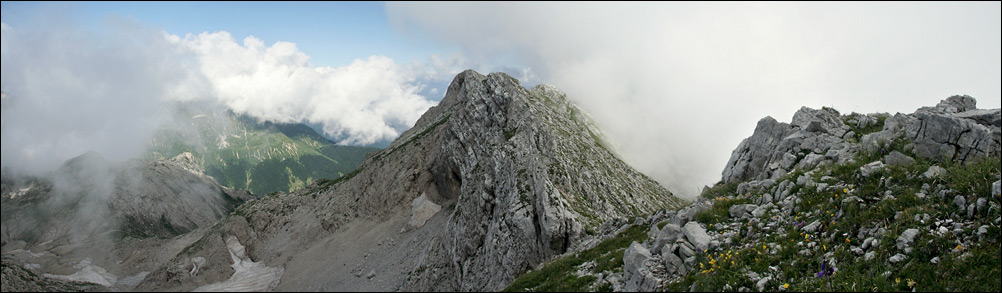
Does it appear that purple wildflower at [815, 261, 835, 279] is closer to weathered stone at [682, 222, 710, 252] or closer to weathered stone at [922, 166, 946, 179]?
weathered stone at [682, 222, 710, 252]

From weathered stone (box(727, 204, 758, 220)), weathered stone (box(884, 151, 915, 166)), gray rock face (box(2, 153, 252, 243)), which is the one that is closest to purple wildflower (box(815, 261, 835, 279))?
weathered stone (box(727, 204, 758, 220))

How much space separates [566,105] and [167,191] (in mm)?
206497

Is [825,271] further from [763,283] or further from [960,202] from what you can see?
[960,202]

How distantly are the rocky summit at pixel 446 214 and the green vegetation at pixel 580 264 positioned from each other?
4.30m

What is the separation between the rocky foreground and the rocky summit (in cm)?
1140

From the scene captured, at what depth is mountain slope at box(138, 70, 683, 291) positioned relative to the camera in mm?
43406

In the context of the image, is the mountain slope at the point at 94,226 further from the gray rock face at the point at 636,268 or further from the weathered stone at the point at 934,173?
the weathered stone at the point at 934,173

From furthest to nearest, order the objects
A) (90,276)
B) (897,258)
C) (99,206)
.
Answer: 1. (99,206)
2. (90,276)
3. (897,258)

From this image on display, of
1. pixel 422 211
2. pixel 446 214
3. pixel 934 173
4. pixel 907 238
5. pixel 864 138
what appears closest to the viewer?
pixel 907 238

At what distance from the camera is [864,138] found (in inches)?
704

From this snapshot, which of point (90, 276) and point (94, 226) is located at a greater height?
point (94, 226)

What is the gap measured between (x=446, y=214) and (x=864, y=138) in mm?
74751

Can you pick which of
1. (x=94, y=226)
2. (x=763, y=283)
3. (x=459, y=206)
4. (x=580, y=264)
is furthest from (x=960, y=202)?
(x=94, y=226)

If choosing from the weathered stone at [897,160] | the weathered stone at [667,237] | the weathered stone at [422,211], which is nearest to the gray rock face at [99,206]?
the weathered stone at [422,211]
